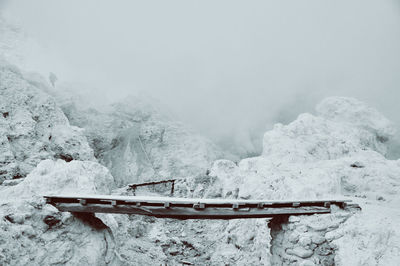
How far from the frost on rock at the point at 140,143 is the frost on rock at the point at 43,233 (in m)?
22.6

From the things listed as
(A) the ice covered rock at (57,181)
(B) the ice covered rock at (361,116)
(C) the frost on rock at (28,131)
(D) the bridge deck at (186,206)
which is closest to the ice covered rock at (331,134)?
(B) the ice covered rock at (361,116)

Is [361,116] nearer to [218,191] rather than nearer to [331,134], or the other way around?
[331,134]

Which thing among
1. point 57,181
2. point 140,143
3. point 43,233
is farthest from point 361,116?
point 140,143

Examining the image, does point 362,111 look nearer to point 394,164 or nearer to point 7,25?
point 394,164

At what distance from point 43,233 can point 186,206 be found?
4431 mm

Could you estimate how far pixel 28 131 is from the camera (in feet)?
64.4

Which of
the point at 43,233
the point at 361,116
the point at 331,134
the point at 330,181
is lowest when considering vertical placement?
the point at 43,233

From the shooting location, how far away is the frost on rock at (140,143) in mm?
32312

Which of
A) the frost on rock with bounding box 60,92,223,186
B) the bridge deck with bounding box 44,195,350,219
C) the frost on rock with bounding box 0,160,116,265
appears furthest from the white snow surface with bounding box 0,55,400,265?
the bridge deck with bounding box 44,195,350,219

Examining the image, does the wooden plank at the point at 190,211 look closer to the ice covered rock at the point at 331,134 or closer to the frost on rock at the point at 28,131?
the ice covered rock at the point at 331,134

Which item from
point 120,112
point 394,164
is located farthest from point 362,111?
point 120,112

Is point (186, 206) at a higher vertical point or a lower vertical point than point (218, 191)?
lower

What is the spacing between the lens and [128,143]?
113ft

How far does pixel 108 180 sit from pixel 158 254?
4968 mm
